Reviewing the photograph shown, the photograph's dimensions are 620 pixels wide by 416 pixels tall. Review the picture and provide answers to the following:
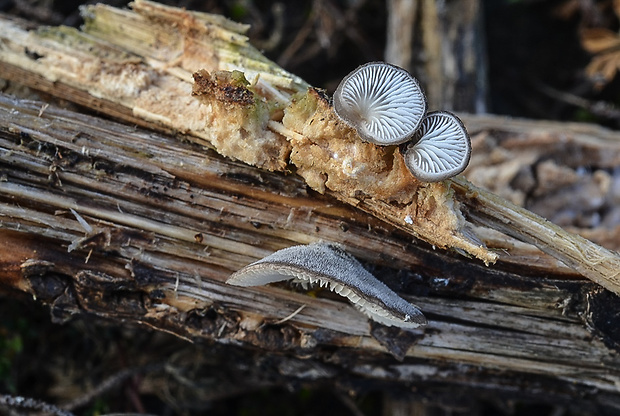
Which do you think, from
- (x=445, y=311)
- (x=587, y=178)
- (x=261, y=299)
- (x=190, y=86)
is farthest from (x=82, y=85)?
(x=587, y=178)

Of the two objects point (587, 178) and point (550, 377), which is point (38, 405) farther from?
point (587, 178)

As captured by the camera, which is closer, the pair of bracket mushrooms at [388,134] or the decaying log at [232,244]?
the pair of bracket mushrooms at [388,134]

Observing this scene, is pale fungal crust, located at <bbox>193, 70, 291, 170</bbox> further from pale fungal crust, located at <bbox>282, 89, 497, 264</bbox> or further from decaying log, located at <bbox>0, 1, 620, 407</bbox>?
pale fungal crust, located at <bbox>282, 89, 497, 264</bbox>

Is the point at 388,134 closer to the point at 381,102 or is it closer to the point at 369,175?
the point at 381,102

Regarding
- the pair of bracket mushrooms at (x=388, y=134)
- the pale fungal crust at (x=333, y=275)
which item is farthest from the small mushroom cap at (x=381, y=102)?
the pale fungal crust at (x=333, y=275)

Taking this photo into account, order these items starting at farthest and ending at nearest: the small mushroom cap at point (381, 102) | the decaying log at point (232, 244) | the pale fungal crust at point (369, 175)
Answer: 1. the decaying log at point (232, 244)
2. the pale fungal crust at point (369, 175)
3. the small mushroom cap at point (381, 102)

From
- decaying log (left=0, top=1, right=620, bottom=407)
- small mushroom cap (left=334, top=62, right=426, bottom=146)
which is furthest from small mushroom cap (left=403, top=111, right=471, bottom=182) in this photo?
decaying log (left=0, top=1, right=620, bottom=407)

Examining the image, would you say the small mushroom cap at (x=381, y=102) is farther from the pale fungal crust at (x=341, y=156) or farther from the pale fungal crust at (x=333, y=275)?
the pale fungal crust at (x=333, y=275)
